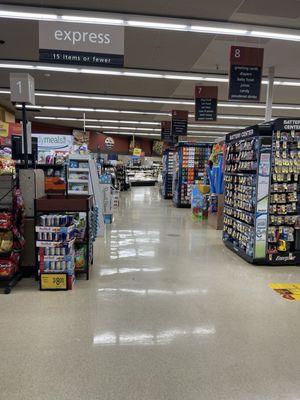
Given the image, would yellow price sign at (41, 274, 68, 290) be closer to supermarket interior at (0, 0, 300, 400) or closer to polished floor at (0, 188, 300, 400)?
supermarket interior at (0, 0, 300, 400)

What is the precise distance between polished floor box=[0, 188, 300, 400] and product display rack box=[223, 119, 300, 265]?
409 millimetres

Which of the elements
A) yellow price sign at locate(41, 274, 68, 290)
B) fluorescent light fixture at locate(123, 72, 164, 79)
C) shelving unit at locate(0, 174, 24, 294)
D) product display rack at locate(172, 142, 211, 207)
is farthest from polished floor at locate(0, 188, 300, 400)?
product display rack at locate(172, 142, 211, 207)

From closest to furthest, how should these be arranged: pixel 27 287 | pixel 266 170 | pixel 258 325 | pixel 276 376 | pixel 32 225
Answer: pixel 276 376, pixel 258 325, pixel 27 287, pixel 32 225, pixel 266 170

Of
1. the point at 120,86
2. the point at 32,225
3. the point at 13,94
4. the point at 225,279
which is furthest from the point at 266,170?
the point at 120,86

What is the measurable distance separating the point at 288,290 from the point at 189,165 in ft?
32.9

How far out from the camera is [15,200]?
436 cm

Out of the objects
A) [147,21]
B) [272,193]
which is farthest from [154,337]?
[147,21]

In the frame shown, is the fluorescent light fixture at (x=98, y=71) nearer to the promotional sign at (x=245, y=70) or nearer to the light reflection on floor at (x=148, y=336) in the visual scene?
the promotional sign at (x=245, y=70)

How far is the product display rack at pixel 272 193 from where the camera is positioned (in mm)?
5379

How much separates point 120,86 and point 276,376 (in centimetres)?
1003

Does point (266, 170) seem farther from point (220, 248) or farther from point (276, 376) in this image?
point (276, 376)

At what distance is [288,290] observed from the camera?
4.48 meters

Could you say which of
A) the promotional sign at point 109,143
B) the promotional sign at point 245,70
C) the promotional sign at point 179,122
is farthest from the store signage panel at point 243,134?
the promotional sign at point 109,143

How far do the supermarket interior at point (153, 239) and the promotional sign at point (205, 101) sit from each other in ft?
0.14
